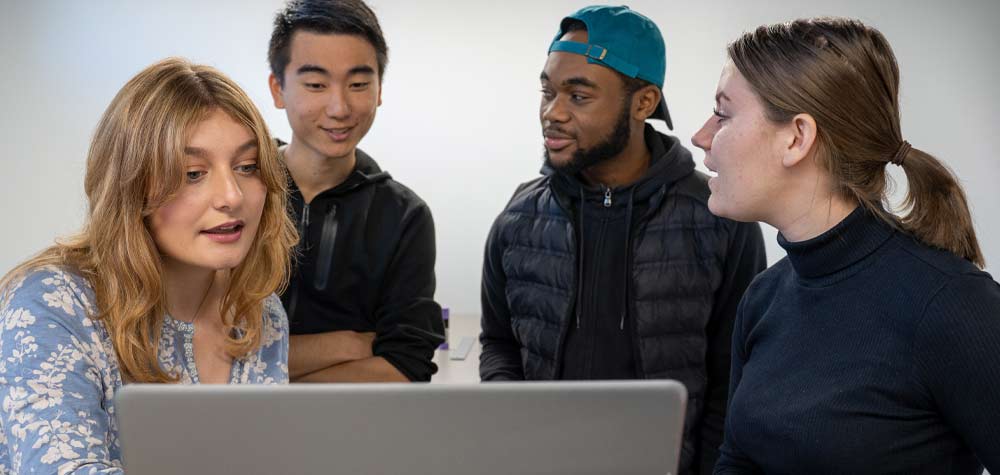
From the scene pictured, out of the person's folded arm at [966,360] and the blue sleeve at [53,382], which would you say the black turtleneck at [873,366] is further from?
the blue sleeve at [53,382]

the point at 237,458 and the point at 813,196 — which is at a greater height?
the point at 813,196

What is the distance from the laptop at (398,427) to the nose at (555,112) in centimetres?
128

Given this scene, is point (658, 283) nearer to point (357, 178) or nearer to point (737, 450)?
point (737, 450)

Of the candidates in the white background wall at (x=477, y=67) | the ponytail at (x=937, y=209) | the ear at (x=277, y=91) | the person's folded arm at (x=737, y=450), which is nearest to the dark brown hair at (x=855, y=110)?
the ponytail at (x=937, y=209)

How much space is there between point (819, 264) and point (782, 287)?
0.11m

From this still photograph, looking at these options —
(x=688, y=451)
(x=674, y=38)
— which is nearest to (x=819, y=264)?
(x=688, y=451)

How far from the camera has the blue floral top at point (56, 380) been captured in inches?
44.7

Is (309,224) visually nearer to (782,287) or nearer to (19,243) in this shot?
(782,287)

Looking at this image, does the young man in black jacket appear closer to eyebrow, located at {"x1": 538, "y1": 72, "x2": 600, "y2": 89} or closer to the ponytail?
eyebrow, located at {"x1": 538, "y1": 72, "x2": 600, "y2": 89}

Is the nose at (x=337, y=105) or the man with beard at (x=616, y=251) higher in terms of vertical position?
the nose at (x=337, y=105)

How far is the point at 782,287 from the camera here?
1473 mm

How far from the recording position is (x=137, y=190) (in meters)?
1.40

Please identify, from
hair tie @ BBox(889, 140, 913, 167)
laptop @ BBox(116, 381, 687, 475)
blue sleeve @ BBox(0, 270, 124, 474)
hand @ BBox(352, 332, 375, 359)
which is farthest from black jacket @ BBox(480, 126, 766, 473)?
laptop @ BBox(116, 381, 687, 475)

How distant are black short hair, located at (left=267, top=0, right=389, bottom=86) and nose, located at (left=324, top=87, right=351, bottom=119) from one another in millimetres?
141
